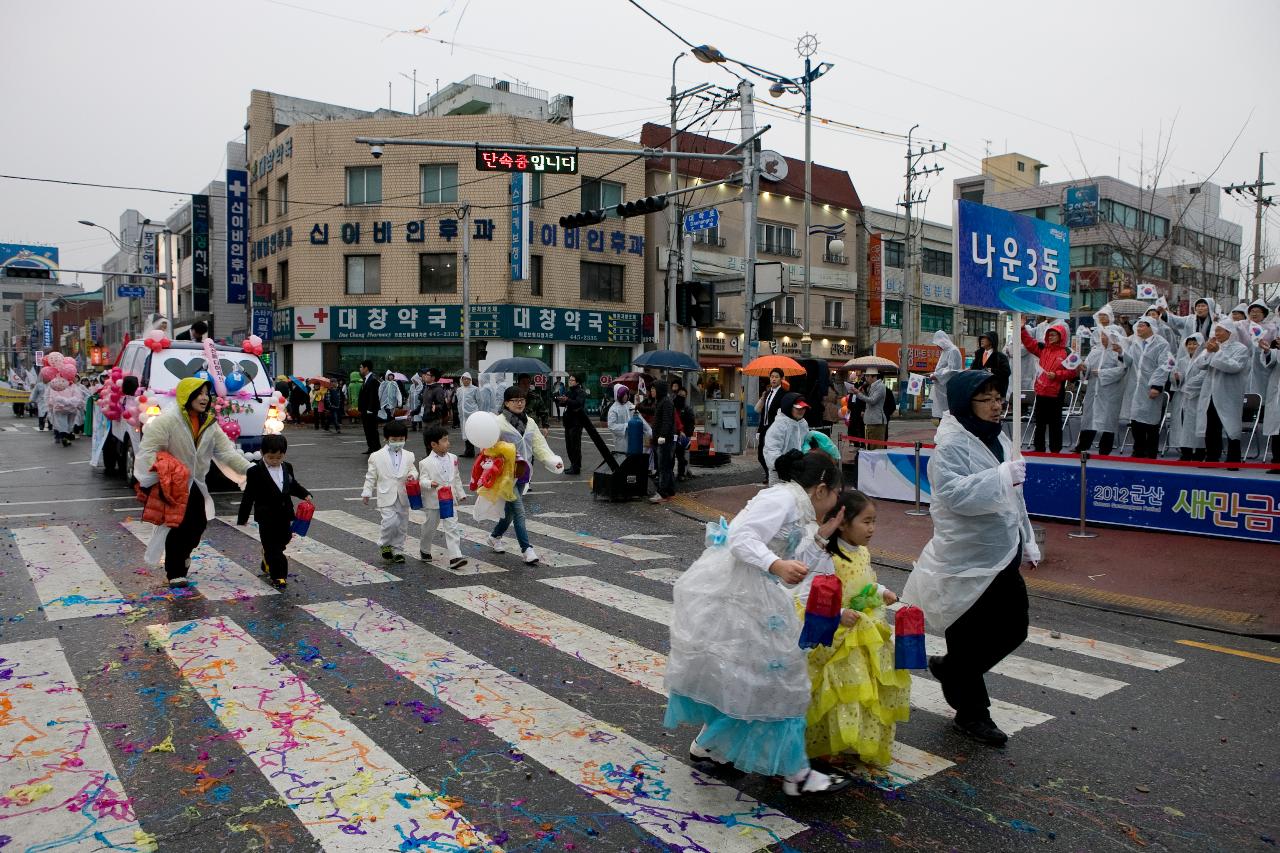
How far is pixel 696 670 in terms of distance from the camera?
12.2ft

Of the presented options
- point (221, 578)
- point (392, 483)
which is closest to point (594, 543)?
point (392, 483)

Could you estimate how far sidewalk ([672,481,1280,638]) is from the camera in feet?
23.6

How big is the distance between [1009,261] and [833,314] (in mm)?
42865

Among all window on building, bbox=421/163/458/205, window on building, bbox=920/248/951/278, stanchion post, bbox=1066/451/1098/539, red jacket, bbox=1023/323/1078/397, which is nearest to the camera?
stanchion post, bbox=1066/451/1098/539

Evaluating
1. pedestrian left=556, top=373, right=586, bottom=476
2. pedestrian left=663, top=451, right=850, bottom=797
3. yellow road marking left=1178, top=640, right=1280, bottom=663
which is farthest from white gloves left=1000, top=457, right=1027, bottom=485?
pedestrian left=556, top=373, right=586, bottom=476

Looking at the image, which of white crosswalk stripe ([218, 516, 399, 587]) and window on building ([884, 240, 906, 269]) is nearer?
white crosswalk stripe ([218, 516, 399, 587])

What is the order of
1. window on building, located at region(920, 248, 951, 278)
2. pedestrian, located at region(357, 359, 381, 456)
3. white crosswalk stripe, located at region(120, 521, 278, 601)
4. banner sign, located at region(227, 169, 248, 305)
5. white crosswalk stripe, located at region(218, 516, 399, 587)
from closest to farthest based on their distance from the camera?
white crosswalk stripe, located at region(120, 521, 278, 601)
white crosswalk stripe, located at region(218, 516, 399, 587)
pedestrian, located at region(357, 359, 381, 456)
banner sign, located at region(227, 169, 248, 305)
window on building, located at region(920, 248, 951, 278)

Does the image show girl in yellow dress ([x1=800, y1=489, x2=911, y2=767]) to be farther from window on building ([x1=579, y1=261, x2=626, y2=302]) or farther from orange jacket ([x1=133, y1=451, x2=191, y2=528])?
window on building ([x1=579, y1=261, x2=626, y2=302])

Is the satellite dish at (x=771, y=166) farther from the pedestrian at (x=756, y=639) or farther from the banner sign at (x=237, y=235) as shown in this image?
the banner sign at (x=237, y=235)

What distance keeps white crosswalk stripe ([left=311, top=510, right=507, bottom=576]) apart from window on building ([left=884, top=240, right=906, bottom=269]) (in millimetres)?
42233

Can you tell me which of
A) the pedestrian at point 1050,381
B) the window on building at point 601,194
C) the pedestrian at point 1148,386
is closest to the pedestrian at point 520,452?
the pedestrian at point 1050,381

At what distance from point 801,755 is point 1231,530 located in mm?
8088

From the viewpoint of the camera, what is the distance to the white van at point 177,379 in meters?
12.7

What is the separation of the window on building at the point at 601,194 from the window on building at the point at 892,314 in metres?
19.1
